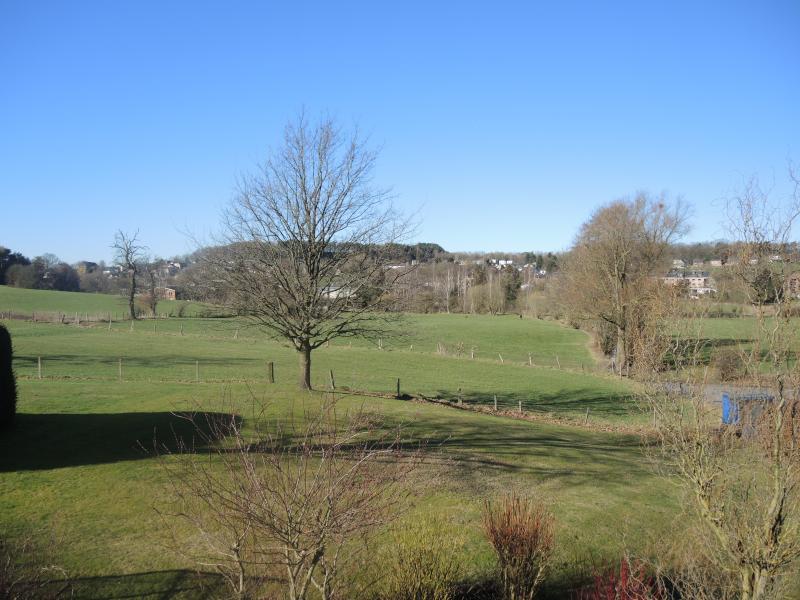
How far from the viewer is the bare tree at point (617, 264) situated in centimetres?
3991

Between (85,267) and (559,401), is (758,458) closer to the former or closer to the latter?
(559,401)

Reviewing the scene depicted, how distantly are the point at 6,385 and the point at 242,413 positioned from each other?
585cm

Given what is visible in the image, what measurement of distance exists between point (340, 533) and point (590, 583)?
523cm

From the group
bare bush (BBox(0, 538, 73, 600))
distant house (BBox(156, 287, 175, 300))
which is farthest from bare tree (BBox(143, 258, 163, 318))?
bare bush (BBox(0, 538, 73, 600))

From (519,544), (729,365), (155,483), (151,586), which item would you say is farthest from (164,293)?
(519,544)

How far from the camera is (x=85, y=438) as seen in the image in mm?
13820

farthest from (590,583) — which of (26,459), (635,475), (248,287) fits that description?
(248,287)

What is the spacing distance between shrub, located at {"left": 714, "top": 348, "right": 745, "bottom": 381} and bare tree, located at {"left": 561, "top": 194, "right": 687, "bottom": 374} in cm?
2579

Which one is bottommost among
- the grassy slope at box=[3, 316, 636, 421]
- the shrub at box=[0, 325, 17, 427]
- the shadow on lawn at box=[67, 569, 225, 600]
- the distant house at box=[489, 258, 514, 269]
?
the grassy slope at box=[3, 316, 636, 421]

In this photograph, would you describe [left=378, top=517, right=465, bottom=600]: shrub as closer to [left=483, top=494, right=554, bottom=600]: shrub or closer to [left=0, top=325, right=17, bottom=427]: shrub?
[left=483, top=494, right=554, bottom=600]: shrub

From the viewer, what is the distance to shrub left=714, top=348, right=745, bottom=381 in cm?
790

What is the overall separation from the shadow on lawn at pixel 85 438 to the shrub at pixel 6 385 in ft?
1.27

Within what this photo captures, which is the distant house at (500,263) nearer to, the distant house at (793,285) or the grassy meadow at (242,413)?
the grassy meadow at (242,413)

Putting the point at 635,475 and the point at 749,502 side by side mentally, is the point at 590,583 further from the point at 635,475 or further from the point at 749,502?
the point at 635,475
